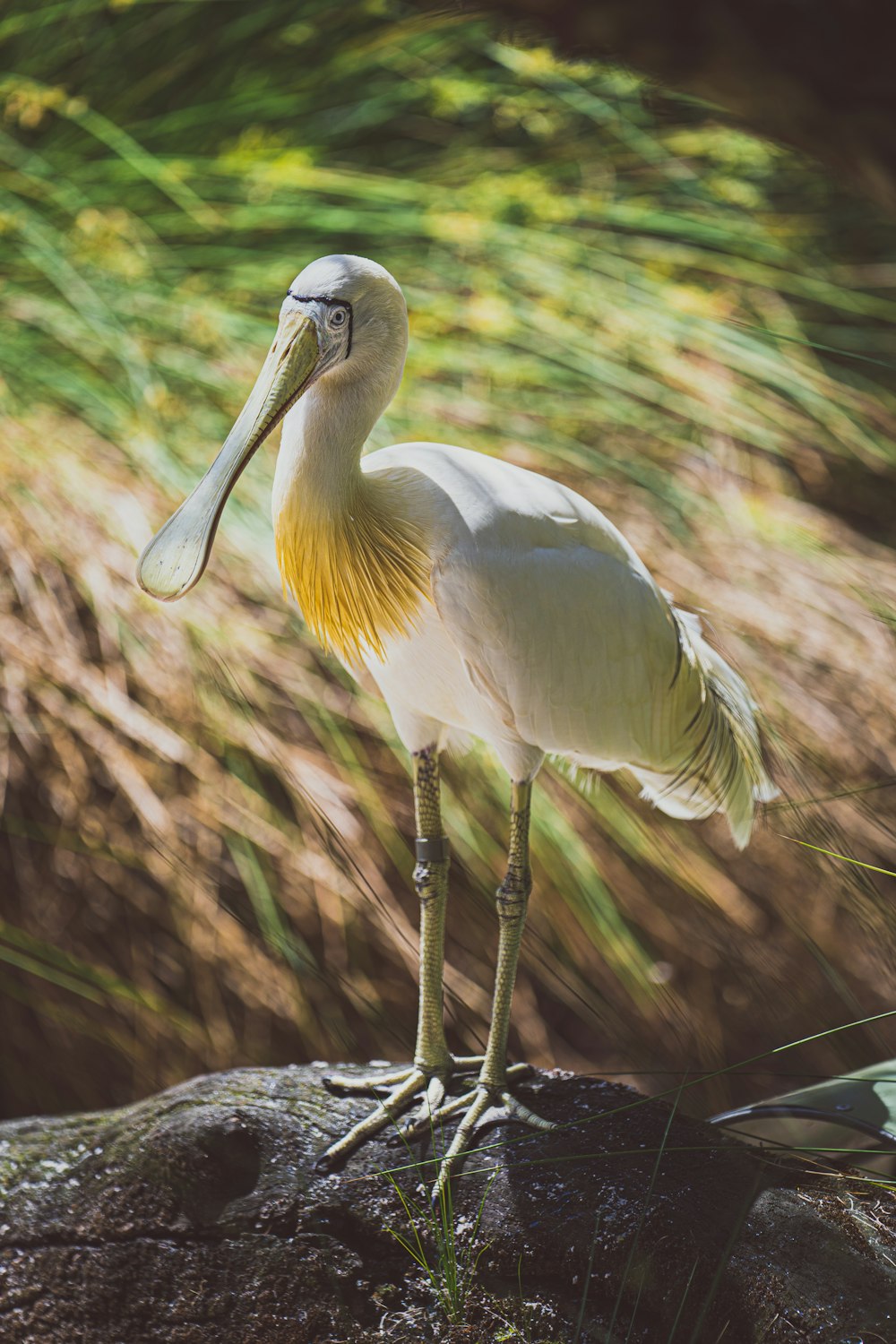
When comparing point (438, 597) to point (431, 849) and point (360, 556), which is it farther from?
point (431, 849)

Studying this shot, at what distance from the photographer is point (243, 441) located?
997mm

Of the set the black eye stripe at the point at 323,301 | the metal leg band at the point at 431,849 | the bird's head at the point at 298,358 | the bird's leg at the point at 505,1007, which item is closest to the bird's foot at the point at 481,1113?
the bird's leg at the point at 505,1007

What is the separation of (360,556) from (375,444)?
0.89 metres

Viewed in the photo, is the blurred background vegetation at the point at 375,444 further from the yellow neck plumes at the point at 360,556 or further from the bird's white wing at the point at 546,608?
the yellow neck plumes at the point at 360,556

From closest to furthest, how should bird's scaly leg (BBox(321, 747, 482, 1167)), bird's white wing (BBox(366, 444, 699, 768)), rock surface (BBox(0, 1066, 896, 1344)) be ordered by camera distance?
rock surface (BBox(0, 1066, 896, 1344)) → bird's white wing (BBox(366, 444, 699, 768)) → bird's scaly leg (BBox(321, 747, 482, 1167))

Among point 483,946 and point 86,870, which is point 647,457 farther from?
point 86,870

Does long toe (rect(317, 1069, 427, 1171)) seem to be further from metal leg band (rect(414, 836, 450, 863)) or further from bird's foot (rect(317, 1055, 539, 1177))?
metal leg band (rect(414, 836, 450, 863))

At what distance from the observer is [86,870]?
71.4 inches

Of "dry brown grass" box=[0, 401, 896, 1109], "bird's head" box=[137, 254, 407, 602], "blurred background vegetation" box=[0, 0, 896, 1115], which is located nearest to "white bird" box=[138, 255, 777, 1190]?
"bird's head" box=[137, 254, 407, 602]

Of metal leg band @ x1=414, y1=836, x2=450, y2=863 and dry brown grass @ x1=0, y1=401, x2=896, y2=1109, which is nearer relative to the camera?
metal leg band @ x1=414, y1=836, x2=450, y2=863

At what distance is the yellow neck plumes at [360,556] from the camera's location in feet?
3.47

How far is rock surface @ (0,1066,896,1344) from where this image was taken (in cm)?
94

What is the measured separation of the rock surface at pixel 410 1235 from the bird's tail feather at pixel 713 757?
11.7 inches

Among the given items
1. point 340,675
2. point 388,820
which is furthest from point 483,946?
point 340,675
